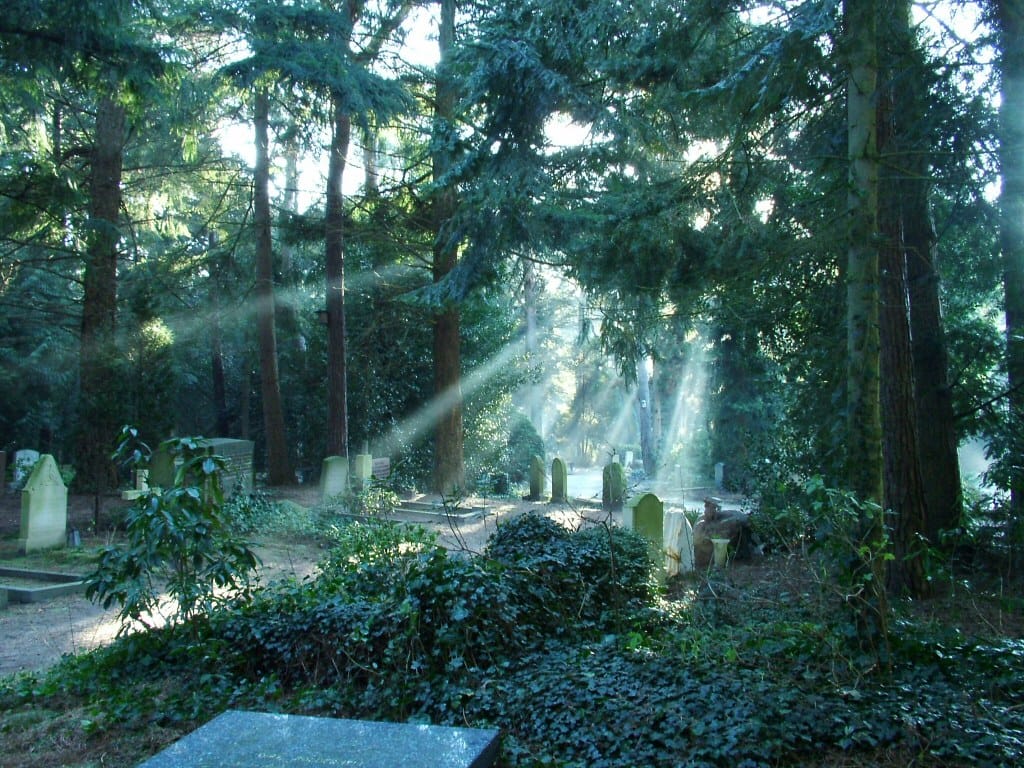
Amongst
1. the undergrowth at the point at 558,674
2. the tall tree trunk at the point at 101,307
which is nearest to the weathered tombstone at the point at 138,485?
the tall tree trunk at the point at 101,307

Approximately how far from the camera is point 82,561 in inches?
403

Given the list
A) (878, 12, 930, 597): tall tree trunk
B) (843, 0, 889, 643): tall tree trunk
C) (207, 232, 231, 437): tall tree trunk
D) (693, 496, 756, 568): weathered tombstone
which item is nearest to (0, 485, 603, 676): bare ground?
(693, 496, 756, 568): weathered tombstone

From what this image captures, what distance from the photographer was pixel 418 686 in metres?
4.54

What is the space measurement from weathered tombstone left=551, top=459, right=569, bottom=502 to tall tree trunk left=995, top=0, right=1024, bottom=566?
32.0 ft

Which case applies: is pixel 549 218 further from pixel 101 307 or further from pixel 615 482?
pixel 101 307

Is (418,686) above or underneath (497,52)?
underneath

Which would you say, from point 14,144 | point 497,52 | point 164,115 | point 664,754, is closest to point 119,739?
point 664,754

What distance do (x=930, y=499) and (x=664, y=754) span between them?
6.90m

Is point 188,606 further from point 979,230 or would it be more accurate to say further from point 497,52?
point 979,230

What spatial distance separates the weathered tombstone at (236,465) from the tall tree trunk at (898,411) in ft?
37.2

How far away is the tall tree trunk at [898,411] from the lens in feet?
24.1

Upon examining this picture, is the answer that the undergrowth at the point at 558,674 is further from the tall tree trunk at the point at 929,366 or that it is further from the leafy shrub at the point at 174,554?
the tall tree trunk at the point at 929,366

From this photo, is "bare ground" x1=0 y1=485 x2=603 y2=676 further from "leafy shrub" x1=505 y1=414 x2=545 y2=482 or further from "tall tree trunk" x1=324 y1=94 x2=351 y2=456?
"leafy shrub" x1=505 y1=414 x2=545 y2=482

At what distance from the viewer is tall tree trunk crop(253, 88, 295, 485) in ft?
59.3
